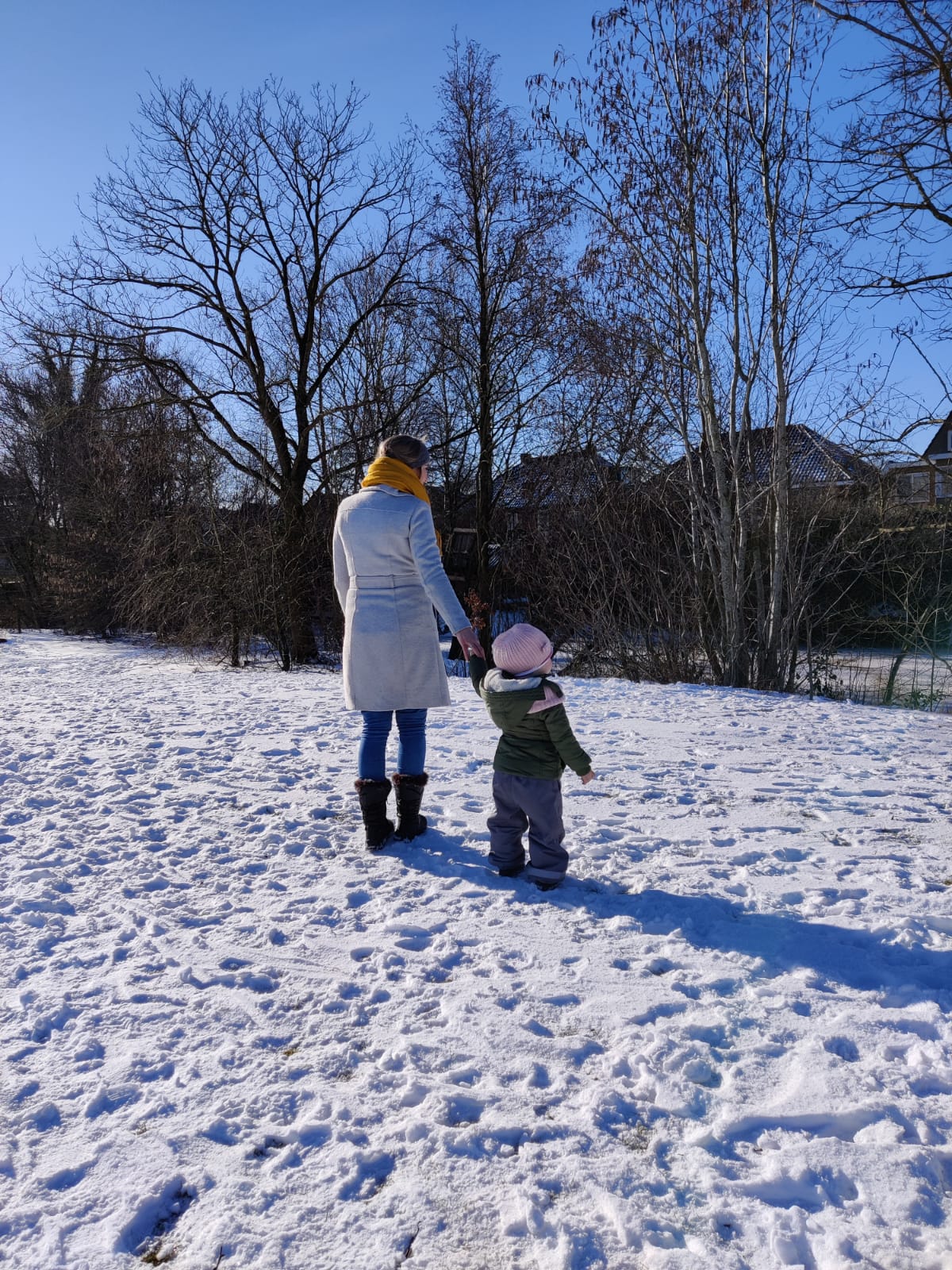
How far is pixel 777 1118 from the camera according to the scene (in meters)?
1.90

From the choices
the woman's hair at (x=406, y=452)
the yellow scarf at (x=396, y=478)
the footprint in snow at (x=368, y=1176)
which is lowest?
the footprint in snow at (x=368, y=1176)

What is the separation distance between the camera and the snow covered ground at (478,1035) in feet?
5.31

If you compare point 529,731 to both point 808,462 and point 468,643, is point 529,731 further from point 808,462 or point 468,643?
point 808,462

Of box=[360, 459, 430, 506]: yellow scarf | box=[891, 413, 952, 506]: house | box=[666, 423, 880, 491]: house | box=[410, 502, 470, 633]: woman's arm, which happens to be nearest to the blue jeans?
box=[410, 502, 470, 633]: woman's arm

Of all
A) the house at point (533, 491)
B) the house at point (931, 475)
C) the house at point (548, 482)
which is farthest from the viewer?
the house at point (533, 491)

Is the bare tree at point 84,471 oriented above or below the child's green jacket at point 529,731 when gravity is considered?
above

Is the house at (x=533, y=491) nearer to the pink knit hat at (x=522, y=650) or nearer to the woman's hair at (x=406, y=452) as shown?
the woman's hair at (x=406, y=452)

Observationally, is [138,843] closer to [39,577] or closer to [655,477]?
[655,477]

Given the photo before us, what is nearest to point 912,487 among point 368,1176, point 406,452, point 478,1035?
point 406,452

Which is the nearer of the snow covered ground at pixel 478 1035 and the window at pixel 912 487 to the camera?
the snow covered ground at pixel 478 1035

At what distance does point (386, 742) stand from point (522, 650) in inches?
36.8

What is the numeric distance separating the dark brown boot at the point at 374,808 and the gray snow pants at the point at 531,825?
1.90 ft

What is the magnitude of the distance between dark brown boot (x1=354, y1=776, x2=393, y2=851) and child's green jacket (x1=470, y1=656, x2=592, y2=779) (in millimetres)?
695

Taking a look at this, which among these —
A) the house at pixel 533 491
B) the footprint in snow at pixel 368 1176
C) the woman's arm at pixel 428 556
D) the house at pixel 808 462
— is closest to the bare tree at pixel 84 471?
the house at pixel 533 491
